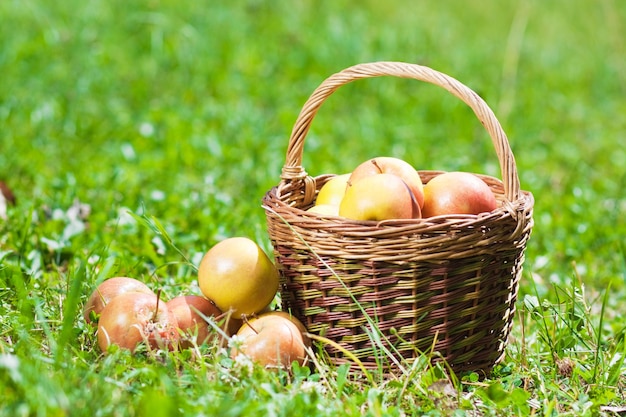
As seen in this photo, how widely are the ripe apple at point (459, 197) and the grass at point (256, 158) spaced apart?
373 mm

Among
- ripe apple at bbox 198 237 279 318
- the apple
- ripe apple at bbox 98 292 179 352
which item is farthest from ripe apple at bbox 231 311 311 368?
the apple

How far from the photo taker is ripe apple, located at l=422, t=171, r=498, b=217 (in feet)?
7.84

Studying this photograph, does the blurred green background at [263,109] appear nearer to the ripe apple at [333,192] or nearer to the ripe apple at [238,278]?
the ripe apple at [333,192]

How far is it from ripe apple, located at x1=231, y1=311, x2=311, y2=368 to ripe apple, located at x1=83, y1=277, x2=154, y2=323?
0.39m

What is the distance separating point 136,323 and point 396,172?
0.92 m

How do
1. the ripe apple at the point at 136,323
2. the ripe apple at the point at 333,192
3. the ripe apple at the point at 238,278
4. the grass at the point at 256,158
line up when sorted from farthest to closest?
the ripe apple at the point at 333,192 < the ripe apple at the point at 238,278 < the ripe apple at the point at 136,323 < the grass at the point at 256,158

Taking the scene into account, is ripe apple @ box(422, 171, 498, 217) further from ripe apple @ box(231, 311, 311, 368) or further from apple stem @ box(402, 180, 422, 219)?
ripe apple @ box(231, 311, 311, 368)

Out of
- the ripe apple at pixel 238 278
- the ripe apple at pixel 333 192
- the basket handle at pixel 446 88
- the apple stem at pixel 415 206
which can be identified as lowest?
the ripe apple at pixel 238 278

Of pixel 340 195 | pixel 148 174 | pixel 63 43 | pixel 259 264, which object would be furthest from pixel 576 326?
pixel 63 43

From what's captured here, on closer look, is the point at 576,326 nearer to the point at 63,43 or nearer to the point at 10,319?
the point at 10,319

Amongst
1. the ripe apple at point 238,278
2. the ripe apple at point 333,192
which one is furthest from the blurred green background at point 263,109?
the ripe apple at point 238,278

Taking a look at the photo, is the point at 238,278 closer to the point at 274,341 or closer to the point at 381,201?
the point at 274,341

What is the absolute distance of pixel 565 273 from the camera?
3.70 meters

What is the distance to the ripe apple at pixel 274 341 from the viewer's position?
2.20 meters
